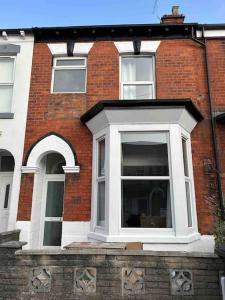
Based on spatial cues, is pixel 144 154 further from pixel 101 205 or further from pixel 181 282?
pixel 181 282

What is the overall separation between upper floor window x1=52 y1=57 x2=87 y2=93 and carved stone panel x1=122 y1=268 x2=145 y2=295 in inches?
187

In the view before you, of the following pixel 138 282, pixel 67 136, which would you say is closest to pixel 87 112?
pixel 67 136

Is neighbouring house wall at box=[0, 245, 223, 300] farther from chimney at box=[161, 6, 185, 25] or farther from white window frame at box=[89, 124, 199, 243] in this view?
chimney at box=[161, 6, 185, 25]

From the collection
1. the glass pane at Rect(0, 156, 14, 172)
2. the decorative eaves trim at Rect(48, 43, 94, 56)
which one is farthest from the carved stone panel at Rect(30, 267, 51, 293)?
the decorative eaves trim at Rect(48, 43, 94, 56)

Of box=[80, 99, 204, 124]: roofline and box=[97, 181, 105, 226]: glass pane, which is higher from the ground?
box=[80, 99, 204, 124]: roofline

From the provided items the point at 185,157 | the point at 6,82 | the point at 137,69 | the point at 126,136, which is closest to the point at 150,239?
the point at 185,157

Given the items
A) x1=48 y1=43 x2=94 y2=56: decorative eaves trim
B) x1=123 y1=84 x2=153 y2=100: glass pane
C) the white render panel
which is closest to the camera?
the white render panel

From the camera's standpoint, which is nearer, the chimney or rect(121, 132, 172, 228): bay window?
rect(121, 132, 172, 228): bay window

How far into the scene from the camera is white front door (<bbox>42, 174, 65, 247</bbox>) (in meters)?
6.65

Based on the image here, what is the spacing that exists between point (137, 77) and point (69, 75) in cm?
185

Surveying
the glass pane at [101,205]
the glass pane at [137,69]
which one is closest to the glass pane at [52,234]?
the glass pane at [101,205]

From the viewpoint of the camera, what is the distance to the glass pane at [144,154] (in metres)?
5.88

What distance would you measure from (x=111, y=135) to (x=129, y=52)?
267 cm

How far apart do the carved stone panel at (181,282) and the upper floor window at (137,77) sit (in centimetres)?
443
